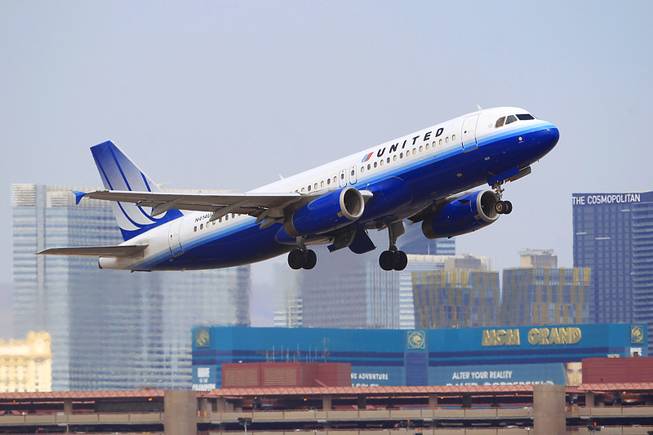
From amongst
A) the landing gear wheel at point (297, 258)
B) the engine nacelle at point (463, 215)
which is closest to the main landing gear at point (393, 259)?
the engine nacelle at point (463, 215)

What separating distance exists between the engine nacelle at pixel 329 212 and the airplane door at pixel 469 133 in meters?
6.02

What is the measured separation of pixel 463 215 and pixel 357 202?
7.55 meters

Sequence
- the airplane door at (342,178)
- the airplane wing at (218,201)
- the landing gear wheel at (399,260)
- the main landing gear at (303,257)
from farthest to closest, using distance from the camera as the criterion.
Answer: the landing gear wheel at (399,260), the main landing gear at (303,257), the airplane door at (342,178), the airplane wing at (218,201)

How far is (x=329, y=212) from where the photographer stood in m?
86.0

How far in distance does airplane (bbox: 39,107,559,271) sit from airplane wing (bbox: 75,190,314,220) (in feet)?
0.17

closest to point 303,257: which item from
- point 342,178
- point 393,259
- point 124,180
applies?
point 342,178

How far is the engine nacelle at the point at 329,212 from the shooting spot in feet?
281

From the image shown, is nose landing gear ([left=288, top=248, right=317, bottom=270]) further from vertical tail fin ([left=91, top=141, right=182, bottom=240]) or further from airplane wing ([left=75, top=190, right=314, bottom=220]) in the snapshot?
vertical tail fin ([left=91, top=141, right=182, bottom=240])

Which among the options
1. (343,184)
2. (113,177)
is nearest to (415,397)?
(113,177)

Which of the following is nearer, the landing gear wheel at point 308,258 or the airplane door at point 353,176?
the airplane door at point 353,176

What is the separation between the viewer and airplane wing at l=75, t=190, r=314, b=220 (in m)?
86.6

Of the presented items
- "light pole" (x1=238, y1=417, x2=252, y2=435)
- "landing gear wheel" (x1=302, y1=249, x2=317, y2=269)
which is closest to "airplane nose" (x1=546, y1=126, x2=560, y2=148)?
"landing gear wheel" (x1=302, y1=249, x2=317, y2=269)

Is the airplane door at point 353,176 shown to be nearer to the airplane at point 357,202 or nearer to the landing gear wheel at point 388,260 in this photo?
the airplane at point 357,202

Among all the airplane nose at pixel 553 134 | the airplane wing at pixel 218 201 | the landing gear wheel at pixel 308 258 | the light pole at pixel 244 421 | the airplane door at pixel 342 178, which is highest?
the airplane nose at pixel 553 134
